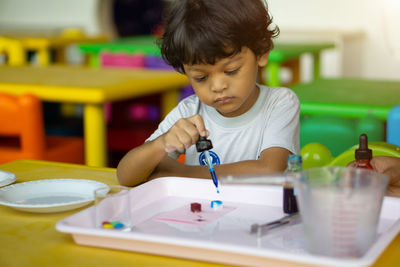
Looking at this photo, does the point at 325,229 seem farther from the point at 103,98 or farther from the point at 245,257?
the point at 103,98

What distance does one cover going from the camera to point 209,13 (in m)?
1.28

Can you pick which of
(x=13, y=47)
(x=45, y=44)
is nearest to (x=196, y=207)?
(x=13, y=47)

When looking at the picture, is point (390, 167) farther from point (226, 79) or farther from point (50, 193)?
point (50, 193)

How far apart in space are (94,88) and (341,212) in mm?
1685

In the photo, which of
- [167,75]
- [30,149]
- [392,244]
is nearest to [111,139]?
[167,75]

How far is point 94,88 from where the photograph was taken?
2254 millimetres

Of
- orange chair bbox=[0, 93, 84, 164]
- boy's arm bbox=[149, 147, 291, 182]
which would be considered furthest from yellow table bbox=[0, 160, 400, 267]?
orange chair bbox=[0, 93, 84, 164]

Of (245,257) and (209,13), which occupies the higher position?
(209,13)

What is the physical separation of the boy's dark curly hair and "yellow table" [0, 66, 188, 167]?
970 millimetres

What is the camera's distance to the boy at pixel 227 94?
1254mm

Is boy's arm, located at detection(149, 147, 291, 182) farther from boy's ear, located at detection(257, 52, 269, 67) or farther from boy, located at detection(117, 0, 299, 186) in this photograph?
boy's ear, located at detection(257, 52, 269, 67)

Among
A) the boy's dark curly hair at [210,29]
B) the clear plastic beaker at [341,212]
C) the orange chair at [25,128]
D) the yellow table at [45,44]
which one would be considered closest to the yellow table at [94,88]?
the orange chair at [25,128]

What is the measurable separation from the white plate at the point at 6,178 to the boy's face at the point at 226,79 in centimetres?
44

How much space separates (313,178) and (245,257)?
0.13m
